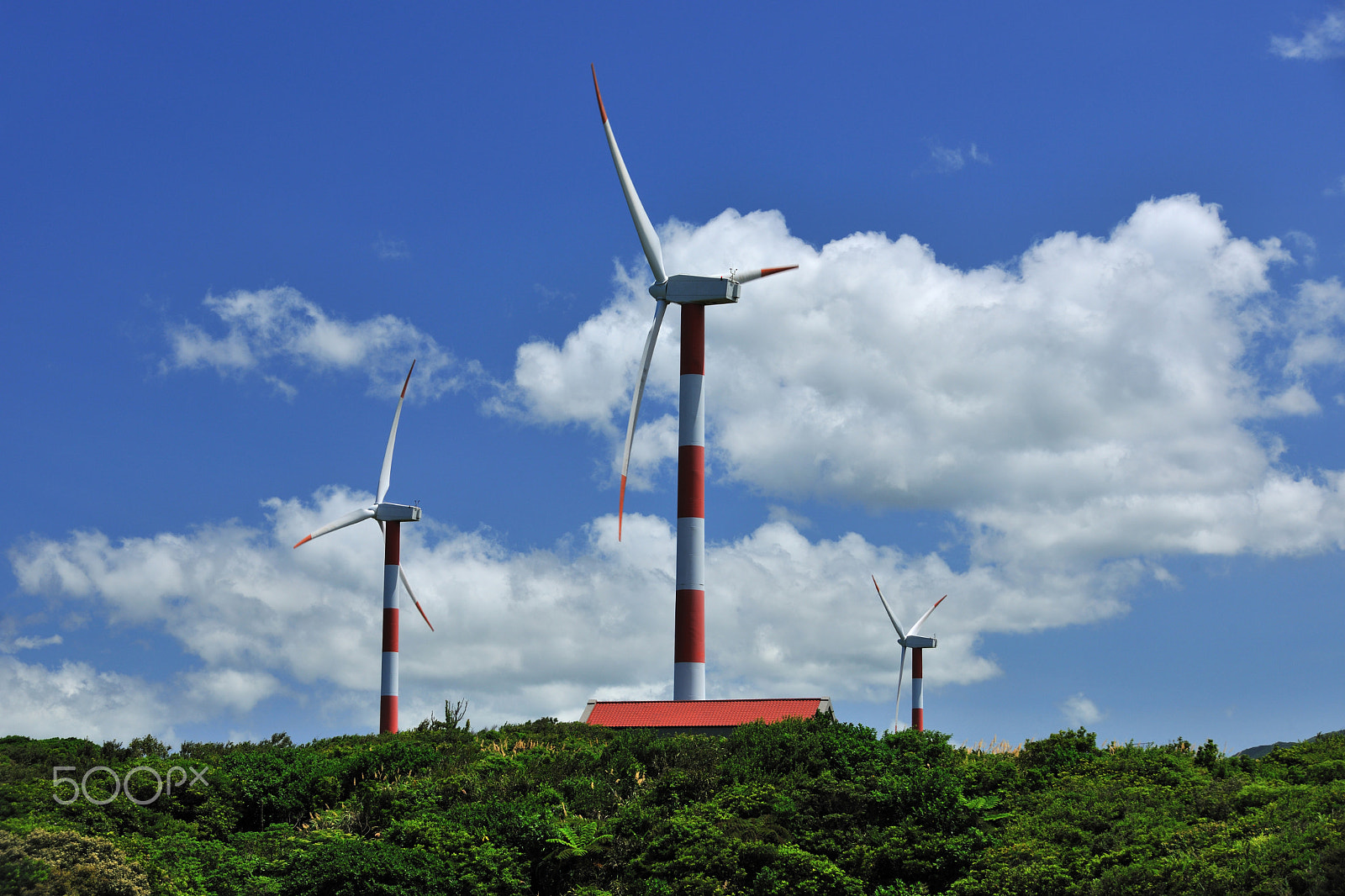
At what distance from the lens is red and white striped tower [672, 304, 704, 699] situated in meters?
44.7

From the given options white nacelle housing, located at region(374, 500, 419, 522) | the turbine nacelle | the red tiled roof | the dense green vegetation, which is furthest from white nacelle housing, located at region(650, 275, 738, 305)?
white nacelle housing, located at region(374, 500, 419, 522)

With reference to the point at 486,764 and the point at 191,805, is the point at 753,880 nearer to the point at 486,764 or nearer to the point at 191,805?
the point at 486,764

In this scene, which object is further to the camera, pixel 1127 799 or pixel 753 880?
pixel 1127 799

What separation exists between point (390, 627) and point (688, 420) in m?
30.4

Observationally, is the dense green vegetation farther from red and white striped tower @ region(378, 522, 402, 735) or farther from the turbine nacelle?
red and white striped tower @ region(378, 522, 402, 735)

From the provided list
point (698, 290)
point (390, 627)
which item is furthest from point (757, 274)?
point (390, 627)

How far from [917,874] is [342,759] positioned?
54.5 ft

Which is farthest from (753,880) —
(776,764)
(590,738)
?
(590,738)

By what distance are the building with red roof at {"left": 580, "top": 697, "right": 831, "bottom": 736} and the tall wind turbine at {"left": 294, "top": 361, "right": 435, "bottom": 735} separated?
93.4 feet

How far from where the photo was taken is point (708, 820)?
947 inches

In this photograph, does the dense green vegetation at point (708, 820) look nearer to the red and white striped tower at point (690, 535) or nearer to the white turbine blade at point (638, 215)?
the red and white striped tower at point (690, 535)

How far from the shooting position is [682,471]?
46.6 metres

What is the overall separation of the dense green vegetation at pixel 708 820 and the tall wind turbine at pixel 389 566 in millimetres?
35020

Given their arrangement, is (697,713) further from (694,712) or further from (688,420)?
(688,420)
